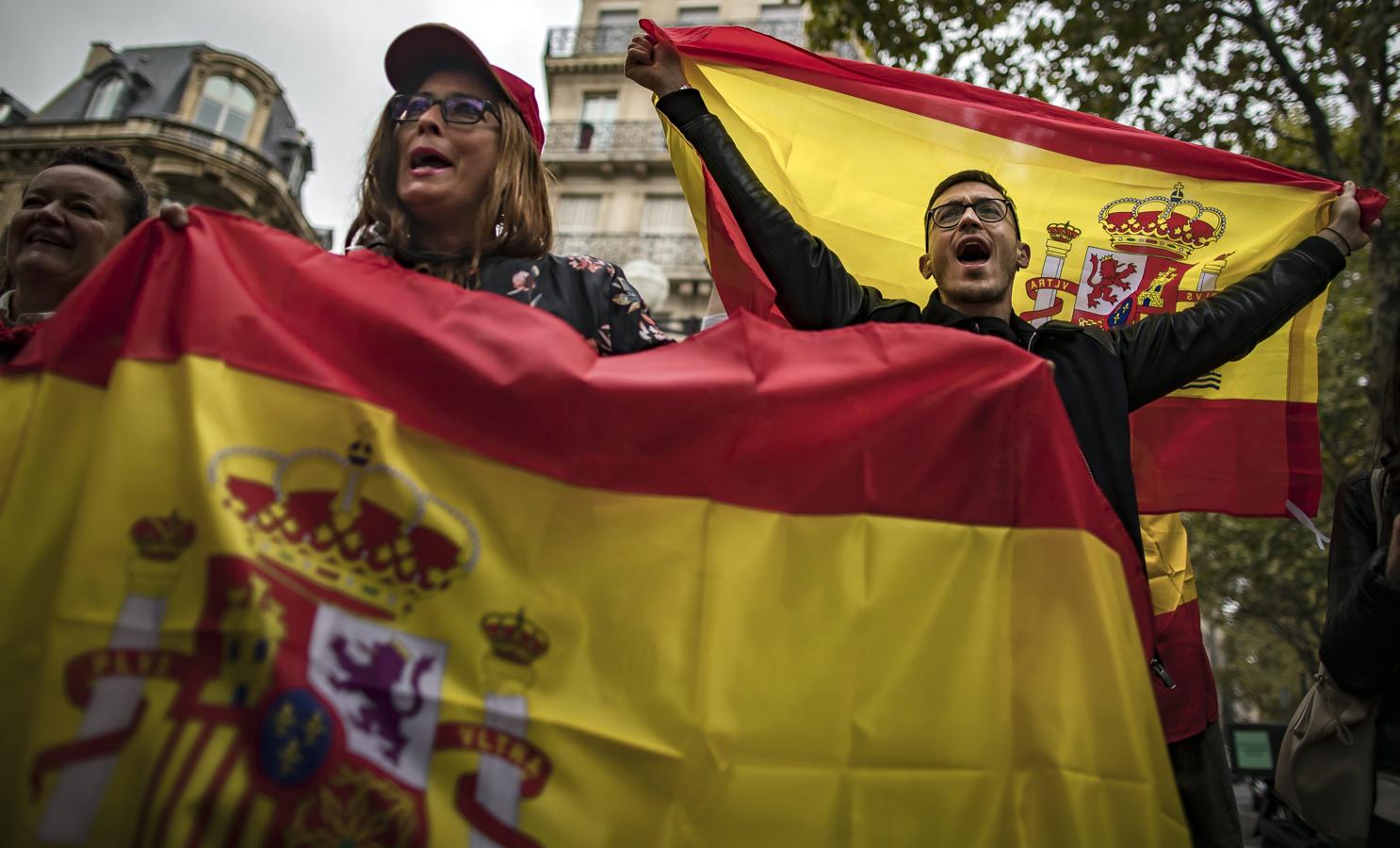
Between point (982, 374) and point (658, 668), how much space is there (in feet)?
2.97

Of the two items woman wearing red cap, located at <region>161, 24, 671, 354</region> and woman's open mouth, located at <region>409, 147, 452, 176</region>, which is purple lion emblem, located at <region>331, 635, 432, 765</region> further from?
woman's open mouth, located at <region>409, 147, 452, 176</region>

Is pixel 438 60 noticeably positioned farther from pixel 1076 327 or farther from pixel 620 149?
pixel 620 149

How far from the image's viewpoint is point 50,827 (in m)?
1.23

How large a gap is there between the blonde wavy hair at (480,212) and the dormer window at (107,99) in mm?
31220

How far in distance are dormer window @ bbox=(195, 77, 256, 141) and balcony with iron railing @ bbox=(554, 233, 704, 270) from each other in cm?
1209

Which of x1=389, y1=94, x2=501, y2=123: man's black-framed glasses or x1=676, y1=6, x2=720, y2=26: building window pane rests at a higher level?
x1=676, y1=6, x2=720, y2=26: building window pane

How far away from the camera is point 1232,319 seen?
2496 mm

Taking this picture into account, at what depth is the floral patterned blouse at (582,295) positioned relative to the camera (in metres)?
2.04

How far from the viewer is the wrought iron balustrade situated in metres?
23.1

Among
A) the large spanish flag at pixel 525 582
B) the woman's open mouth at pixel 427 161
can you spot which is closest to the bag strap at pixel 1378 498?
the large spanish flag at pixel 525 582

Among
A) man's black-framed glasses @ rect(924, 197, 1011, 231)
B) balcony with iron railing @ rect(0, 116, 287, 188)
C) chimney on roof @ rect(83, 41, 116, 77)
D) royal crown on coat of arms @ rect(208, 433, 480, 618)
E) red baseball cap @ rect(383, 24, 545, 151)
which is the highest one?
chimney on roof @ rect(83, 41, 116, 77)

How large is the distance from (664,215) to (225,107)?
49.0 feet

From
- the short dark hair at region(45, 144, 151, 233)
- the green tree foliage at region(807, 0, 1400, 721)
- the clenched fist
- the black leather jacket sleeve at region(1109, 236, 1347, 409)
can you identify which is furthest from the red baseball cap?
the green tree foliage at region(807, 0, 1400, 721)

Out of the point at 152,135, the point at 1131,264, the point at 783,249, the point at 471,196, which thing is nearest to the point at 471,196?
the point at 471,196
